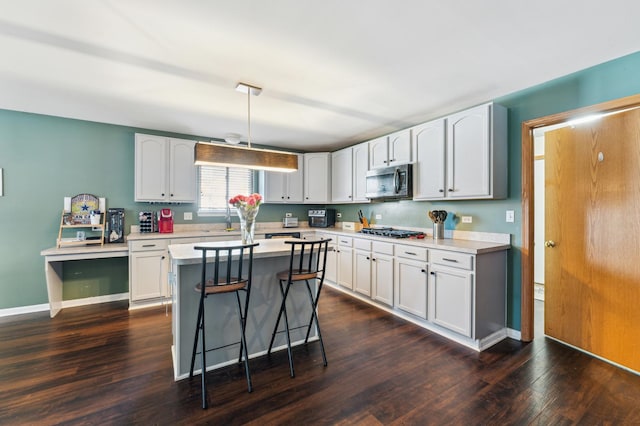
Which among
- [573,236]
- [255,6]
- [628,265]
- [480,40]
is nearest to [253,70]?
[255,6]

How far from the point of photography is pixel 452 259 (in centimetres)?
269

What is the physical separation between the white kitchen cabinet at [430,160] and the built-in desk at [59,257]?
149 inches

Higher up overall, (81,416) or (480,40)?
(480,40)

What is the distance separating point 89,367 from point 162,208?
2442 mm

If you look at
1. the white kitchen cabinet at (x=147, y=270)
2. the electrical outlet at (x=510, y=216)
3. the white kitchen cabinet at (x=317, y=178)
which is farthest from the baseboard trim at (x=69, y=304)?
the electrical outlet at (x=510, y=216)

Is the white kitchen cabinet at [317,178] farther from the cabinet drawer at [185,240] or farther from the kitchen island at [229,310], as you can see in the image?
the kitchen island at [229,310]

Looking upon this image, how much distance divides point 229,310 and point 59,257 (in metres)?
2.45

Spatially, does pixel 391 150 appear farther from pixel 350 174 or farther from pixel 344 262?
pixel 344 262

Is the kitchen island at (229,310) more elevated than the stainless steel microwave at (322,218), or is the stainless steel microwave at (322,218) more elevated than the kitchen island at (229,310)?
the stainless steel microwave at (322,218)

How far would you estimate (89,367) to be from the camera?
2250 millimetres

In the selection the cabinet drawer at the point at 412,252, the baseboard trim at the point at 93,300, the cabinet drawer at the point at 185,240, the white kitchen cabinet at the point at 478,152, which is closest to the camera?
the white kitchen cabinet at the point at 478,152

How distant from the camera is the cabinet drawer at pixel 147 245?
11.6 feet

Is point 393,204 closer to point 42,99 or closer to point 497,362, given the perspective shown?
point 497,362

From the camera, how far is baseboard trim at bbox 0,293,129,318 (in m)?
3.36
